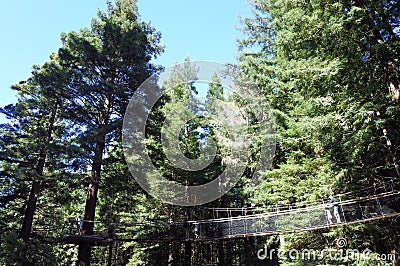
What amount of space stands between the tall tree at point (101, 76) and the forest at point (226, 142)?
0.04 m

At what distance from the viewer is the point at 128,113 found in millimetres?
8180

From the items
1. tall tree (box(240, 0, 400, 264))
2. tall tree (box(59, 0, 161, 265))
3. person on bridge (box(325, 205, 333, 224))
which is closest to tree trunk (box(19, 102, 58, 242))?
tall tree (box(59, 0, 161, 265))

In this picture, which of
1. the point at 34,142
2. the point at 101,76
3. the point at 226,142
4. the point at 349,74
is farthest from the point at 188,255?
the point at 349,74

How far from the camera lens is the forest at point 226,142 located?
5.44 m

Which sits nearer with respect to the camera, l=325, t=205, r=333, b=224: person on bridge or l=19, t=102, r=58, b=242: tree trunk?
l=325, t=205, r=333, b=224: person on bridge

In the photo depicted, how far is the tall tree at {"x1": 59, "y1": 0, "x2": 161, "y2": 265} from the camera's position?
757 centimetres

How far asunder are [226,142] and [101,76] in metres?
5.52

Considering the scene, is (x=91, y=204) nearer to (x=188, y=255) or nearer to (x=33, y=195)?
(x=33, y=195)

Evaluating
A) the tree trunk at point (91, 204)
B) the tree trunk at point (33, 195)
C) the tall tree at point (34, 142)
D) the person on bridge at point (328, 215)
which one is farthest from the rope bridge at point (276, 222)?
the tall tree at point (34, 142)

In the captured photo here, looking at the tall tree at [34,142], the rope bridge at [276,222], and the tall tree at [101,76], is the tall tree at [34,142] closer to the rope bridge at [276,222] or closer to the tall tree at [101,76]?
the tall tree at [101,76]

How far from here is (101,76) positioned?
8.62 meters

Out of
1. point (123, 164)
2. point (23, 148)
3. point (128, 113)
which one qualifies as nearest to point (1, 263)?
point (23, 148)

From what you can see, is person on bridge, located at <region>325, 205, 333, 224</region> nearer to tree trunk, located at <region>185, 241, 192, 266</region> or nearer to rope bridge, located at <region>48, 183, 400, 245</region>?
rope bridge, located at <region>48, 183, 400, 245</region>

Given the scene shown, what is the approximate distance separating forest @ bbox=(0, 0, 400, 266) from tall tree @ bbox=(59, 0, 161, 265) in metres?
0.04
